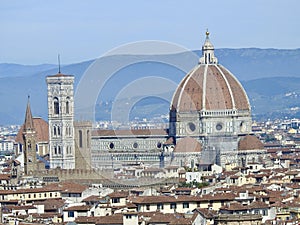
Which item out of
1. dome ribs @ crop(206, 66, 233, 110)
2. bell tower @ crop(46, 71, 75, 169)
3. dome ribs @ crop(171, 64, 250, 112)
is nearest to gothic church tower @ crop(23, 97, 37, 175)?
bell tower @ crop(46, 71, 75, 169)

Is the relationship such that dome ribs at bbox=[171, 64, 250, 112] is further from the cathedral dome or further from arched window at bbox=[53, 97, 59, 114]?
arched window at bbox=[53, 97, 59, 114]

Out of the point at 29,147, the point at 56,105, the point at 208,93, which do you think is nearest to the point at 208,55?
the point at 208,93

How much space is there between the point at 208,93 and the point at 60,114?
1256 cm

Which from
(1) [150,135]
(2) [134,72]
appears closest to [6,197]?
(1) [150,135]

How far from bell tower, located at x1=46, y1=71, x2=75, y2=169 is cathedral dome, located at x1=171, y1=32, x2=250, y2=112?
9306mm

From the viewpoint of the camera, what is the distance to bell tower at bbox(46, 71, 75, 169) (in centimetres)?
12050

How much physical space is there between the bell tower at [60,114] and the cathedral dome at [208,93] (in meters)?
9.31

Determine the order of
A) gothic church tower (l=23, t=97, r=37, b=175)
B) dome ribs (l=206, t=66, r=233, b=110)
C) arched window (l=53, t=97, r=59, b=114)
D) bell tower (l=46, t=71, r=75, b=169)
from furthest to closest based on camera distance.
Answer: dome ribs (l=206, t=66, r=233, b=110) < arched window (l=53, t=97, r=59, b=114) < bell tower (l=46, t=71, r=75, b=169) < gothic church tower (l=23, t=97, r=37, b=175)

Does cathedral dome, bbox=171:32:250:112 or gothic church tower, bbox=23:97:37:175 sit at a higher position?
cathedral dome, bbox=171:32:250:112

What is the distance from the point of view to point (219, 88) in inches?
4953

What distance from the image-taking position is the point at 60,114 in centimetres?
12162

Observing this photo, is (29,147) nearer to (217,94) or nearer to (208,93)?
(208,93)

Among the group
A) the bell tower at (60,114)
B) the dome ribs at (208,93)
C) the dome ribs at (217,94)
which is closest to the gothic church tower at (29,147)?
Answer: the bell tower at (60,114)

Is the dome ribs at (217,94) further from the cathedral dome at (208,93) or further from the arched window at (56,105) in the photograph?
the arched window at (56,105)
